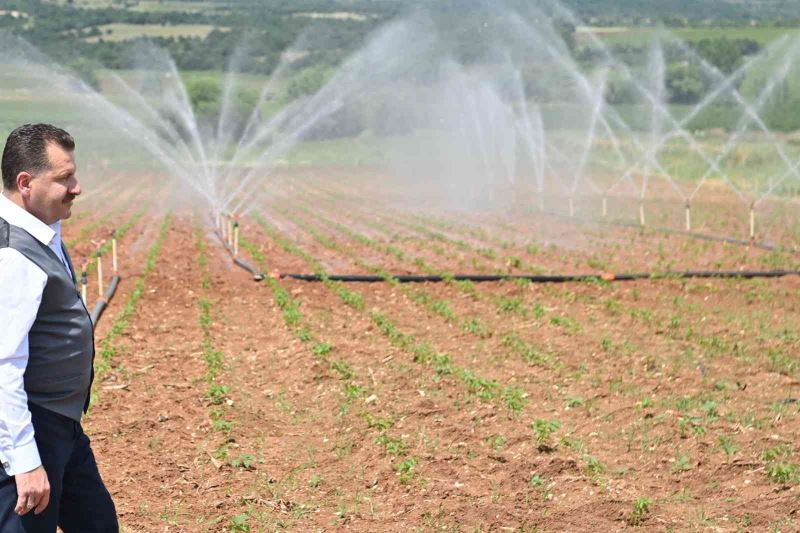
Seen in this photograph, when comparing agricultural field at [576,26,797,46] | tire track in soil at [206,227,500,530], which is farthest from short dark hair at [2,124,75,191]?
agricultural field at [576,26,797,46]

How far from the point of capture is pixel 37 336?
11.8 feet

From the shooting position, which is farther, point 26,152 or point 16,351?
point 26,152

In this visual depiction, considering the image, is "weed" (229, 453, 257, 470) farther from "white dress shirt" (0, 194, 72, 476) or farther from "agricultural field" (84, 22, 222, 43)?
"agricultural field" (84, 22, 222, 43)

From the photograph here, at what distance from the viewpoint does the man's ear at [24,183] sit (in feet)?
11.9

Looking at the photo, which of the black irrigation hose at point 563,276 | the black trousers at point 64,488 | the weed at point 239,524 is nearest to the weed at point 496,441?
the weed at point 239,524

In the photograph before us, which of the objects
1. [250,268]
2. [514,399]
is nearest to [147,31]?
[250,268]

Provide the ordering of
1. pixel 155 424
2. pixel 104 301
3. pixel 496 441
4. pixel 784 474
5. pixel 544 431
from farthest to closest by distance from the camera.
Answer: pixel 104 301 → pixel 155 424 → pixel 544 431 → pixel 496 441 → pixel 784 474

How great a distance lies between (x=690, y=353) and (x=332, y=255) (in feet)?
34.1

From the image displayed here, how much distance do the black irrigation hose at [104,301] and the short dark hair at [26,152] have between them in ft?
30.3

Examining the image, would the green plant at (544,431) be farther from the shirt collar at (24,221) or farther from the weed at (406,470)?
the shirt collar at (24,221)

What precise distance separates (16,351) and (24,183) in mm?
589

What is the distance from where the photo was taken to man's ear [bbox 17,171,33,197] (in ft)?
11.9

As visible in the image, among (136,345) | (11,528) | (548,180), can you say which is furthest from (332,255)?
(548,180)

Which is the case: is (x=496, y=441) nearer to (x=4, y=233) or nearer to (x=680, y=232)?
(x=4, y=233)
